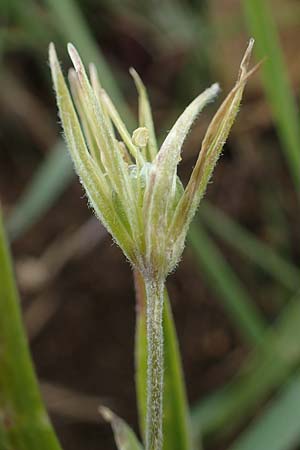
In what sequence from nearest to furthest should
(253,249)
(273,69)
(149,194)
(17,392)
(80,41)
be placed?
(149,194) → (17,392) → (273,69) → (80,41) → (253,249)

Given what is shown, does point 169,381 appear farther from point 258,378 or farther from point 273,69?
point 258,378

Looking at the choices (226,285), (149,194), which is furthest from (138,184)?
(226,285)

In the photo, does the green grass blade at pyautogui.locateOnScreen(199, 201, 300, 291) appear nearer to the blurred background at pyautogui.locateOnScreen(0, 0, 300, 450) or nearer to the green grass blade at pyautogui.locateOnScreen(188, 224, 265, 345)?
the blurred background at pyautogui.locateOnScreen(0, 0, 300, 450)

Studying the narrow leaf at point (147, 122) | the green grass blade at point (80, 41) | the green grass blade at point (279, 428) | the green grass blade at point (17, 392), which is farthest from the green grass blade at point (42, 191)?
the narrow leaf at point (147, 122)

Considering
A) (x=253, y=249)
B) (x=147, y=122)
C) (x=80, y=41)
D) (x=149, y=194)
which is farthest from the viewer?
(x=253, y=249)

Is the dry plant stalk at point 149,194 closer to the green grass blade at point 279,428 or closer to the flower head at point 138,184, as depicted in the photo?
the flower head at point 138,184

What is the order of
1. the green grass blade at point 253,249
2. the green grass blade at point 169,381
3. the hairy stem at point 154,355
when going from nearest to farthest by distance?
the hairy stem at point 154,355
the green grass blade at point 169,381
the green grass blade at point 253,249

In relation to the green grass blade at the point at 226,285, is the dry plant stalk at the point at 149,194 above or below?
above
